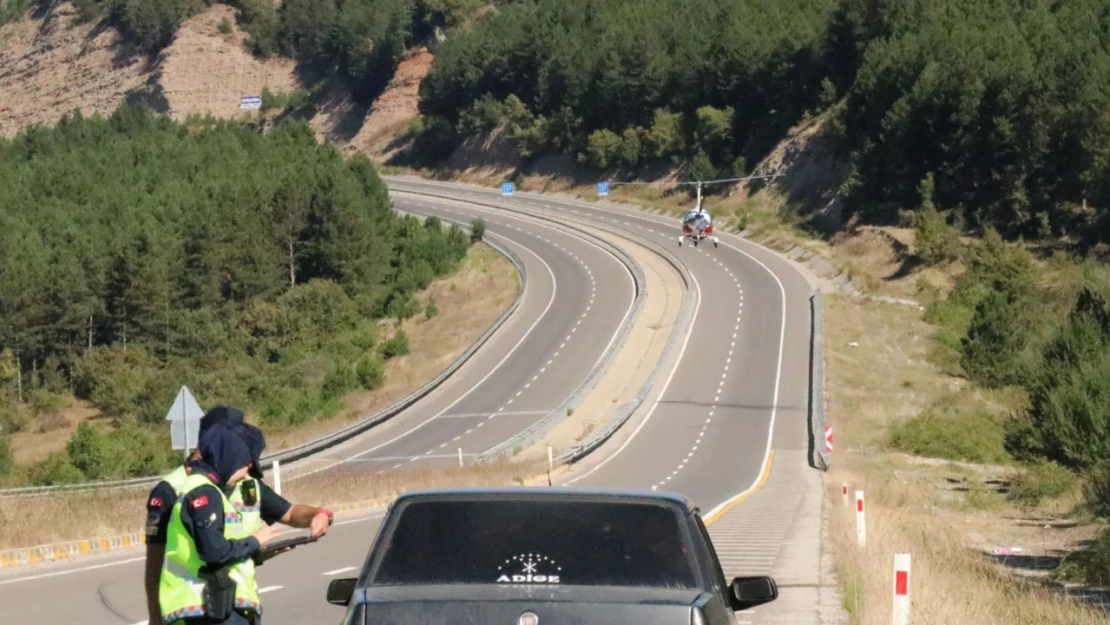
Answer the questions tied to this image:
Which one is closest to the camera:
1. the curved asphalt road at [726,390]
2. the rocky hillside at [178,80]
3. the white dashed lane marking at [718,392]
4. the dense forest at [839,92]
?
the white dashed lane marking at [718,392]

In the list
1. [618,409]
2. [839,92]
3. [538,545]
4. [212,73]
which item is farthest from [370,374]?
[212,73]

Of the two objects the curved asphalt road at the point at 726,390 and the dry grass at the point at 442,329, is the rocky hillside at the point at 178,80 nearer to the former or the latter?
the dry grass at the point at 442,329

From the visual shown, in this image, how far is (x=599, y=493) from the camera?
705 cm

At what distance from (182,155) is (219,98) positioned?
49550mm

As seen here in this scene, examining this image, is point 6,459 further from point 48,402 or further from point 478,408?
point 48,402

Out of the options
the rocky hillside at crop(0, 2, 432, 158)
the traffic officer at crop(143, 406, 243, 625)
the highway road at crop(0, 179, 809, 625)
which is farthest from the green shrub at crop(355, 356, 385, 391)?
the rocky hillside at crop(0, 2, 432, 158)

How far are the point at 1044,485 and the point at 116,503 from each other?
78.4 feet

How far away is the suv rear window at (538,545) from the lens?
648 centimetres

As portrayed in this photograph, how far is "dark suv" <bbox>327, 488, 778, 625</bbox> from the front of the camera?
6.19m

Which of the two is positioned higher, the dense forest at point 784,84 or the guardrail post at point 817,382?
the dense forest at point 784,84

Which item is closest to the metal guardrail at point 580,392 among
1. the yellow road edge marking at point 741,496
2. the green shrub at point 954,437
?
the yellow road edge marking at point 741,496

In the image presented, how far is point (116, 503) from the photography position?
2664 cm

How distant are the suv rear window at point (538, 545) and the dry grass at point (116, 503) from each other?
15.1 metres

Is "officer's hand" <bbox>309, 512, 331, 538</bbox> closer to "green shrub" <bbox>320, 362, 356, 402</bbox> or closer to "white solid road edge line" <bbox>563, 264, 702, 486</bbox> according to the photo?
"white solid road edge line" <bbox>563, 264, 702, 486</bbox>
